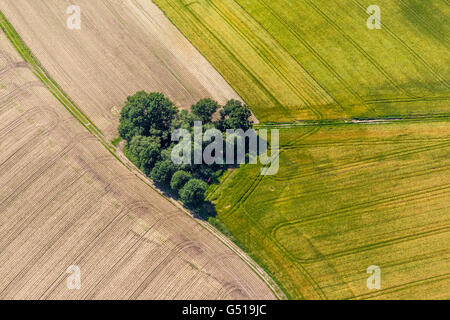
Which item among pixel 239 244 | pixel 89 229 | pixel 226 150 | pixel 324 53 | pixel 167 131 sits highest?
pixel 324 53

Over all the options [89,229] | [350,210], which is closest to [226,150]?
[350,210]

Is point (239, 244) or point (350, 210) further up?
point (350, 210)

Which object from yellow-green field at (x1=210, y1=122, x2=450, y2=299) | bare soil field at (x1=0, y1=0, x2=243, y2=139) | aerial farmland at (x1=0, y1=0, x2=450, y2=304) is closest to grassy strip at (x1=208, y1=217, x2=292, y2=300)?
aerial farmland at (x1=0, y1=0, x2=450, y2=304)

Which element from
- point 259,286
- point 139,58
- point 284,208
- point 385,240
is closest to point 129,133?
point 139,58

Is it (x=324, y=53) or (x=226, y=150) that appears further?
(x=324, y=53)

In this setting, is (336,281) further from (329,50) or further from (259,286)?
(329,50)

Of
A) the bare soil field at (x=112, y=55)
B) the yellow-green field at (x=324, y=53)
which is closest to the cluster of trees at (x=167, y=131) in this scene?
the bare soil field at (x=112, y=55)

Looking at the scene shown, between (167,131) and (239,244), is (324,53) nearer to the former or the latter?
(167,131)
